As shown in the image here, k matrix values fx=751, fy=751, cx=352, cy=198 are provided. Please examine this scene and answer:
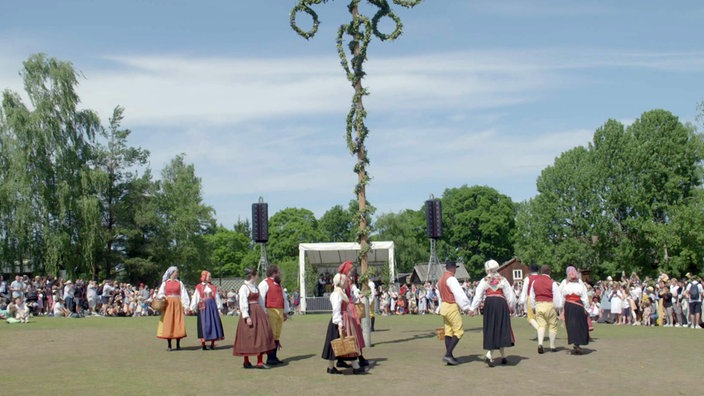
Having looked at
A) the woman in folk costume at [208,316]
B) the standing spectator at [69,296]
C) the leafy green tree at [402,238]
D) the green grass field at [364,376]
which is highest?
the leafy green tree at [402,238]

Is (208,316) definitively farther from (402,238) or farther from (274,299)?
(402,238)

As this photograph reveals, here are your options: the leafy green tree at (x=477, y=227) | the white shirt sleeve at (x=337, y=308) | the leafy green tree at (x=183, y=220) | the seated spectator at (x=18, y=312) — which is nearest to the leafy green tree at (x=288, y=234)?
the leafy green tree at (x=477, y=227)

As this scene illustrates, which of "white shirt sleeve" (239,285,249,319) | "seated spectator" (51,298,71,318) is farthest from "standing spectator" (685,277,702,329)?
"seated spectator" (51,298,71,318)

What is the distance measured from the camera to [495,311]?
12641mm

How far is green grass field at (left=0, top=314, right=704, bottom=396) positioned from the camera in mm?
10297

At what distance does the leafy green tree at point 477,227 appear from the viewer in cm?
7988

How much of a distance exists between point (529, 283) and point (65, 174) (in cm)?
3500

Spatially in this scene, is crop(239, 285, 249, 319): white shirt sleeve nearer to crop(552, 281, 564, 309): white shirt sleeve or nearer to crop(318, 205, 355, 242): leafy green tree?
crop(552, 281, 564, 309): white shirt sleeve

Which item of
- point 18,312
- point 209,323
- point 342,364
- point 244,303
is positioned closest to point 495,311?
point 342,364

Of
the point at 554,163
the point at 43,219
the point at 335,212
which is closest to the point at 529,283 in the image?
the point at 43,219

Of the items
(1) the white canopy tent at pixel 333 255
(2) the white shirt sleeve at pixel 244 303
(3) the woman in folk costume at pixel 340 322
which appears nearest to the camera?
(3) the woman in folk costume at pixel 340 322

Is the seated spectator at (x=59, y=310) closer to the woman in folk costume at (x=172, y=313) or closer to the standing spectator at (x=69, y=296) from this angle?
the standing spectator at (x=69, y=296)

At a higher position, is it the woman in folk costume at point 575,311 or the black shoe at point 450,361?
the woman in folk costume at point 575,311

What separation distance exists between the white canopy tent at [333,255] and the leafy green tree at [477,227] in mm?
38978
